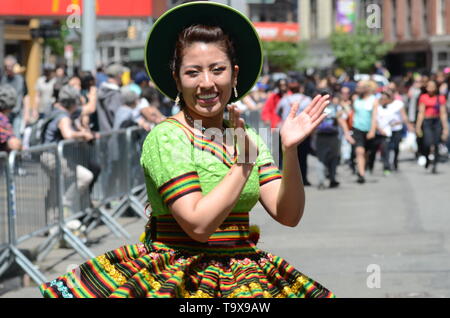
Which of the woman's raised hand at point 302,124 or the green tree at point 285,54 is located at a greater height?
the green tree at point 285,54

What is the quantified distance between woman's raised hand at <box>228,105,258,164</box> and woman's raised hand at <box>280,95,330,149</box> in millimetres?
110

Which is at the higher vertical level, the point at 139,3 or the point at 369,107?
the point at 139,3

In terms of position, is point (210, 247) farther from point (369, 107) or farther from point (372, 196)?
point (369, 107)

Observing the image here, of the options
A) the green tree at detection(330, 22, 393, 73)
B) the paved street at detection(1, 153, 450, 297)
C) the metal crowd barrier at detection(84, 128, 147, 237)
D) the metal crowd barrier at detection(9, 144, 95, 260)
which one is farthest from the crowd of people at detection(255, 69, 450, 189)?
the green tree at detection(330, 22, 393, 73)

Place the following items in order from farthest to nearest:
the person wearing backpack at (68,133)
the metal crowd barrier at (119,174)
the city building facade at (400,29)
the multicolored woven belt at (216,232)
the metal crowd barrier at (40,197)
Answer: the city building facade at (400,29) < the metal crowd barrier at (119,174) < the person wearing backpack at (68,133) < the metal crowd barrier at (40,197) < the multicolored woven belt at (216,232)

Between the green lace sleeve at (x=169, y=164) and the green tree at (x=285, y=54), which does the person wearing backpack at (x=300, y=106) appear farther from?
the green tree at (x=285, y=54)

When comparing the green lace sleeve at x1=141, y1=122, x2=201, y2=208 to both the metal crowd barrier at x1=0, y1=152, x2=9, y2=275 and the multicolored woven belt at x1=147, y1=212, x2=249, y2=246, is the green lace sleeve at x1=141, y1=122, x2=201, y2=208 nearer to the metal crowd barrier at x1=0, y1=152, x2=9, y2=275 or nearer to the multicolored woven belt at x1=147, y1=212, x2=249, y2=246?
the multicolored woven belt at x1=147, y1=212, x2=249, y2=246

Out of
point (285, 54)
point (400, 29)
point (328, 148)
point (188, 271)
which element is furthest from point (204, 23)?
point (285, 54)

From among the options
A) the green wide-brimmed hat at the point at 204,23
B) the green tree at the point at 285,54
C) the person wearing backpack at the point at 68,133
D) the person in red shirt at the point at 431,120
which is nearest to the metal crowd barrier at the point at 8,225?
the person wearing backpack at the point at 68,133

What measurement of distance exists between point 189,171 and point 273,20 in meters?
86.5

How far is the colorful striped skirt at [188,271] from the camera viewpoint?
3.09 m

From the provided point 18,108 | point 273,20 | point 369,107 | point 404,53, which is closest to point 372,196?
point 369,107

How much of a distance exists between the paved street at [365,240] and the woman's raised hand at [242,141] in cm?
294

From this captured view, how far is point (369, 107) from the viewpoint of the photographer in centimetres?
1705
